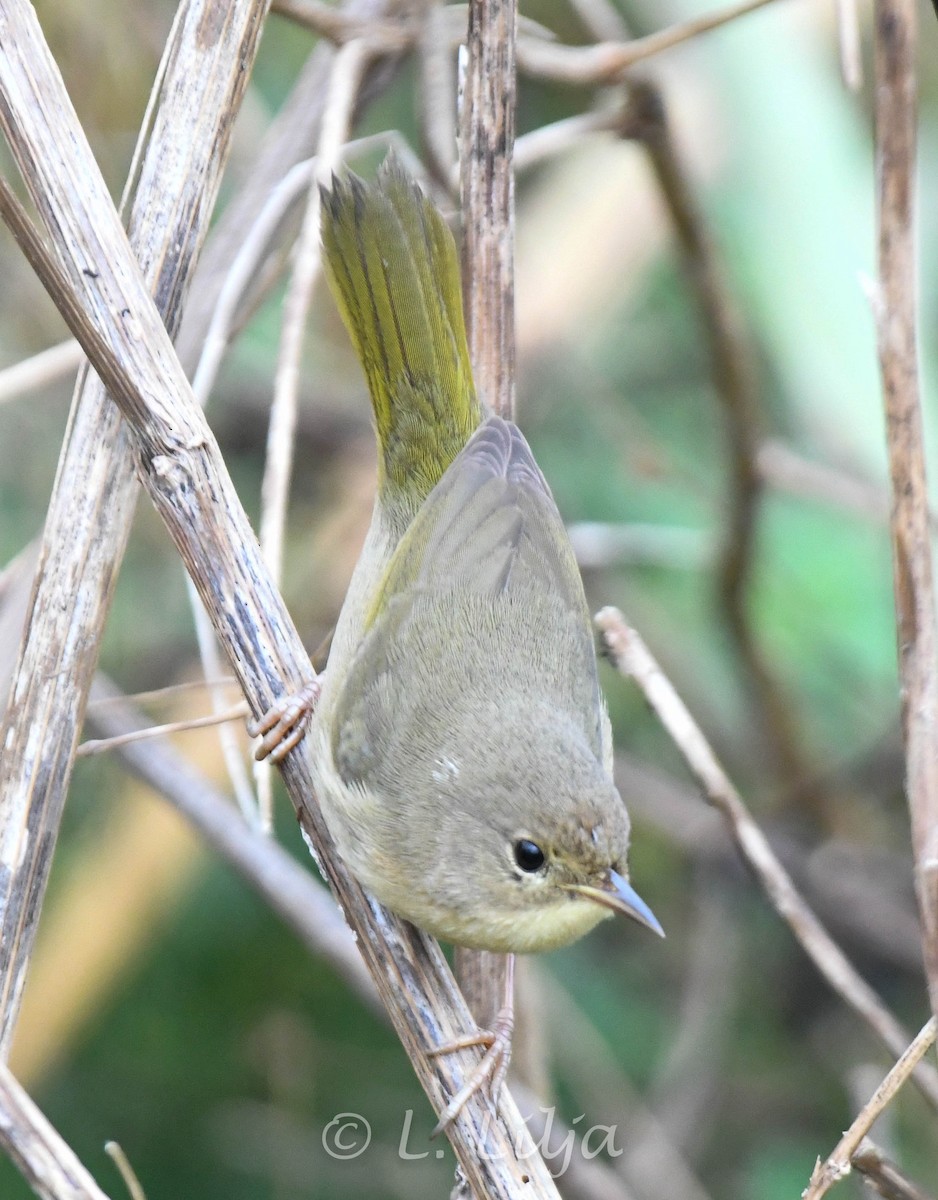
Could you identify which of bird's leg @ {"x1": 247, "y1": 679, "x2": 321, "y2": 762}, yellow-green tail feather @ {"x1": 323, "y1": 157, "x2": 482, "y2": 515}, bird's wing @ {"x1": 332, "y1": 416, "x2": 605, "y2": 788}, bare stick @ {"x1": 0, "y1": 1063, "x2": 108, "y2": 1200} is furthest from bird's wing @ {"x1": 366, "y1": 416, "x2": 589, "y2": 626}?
→ bare stick @ {"x1": 0, "y1": 1063, "x2": 108, "y2": 1200}

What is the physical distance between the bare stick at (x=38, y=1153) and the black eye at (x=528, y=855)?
3.39 ft

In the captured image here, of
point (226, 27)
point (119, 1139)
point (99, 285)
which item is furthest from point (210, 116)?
point (119, 1139)

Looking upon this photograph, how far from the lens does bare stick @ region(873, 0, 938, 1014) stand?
2080 millimetres

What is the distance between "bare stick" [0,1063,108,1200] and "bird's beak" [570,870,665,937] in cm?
107

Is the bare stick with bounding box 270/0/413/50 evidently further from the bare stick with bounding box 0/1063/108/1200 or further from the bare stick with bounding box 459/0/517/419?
the bare stick with bounding box 0/1063/108/1200

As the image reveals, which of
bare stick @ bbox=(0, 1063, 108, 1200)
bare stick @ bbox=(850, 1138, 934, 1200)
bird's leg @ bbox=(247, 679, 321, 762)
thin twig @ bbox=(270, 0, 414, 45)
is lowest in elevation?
bare stick @ bbox=(850, 1138, 934, 1200)

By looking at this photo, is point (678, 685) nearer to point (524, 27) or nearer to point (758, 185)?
point (758, 185)

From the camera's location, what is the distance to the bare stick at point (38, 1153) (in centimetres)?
143

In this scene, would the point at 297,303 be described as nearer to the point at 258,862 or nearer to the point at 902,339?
the point at 902,339

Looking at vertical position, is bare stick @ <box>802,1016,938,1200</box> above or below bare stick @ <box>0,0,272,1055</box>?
below

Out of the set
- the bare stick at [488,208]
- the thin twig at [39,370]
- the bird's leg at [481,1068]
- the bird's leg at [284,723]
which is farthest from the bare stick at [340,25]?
the bird's leg at [481,1068]

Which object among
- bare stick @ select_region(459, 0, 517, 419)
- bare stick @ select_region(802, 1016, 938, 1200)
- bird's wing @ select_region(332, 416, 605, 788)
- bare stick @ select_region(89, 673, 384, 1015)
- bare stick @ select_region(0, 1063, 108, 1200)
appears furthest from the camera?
bare stick @ select_region(89, 673, 384, 1015)

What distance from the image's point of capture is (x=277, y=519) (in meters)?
2.44

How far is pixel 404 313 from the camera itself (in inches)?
105
